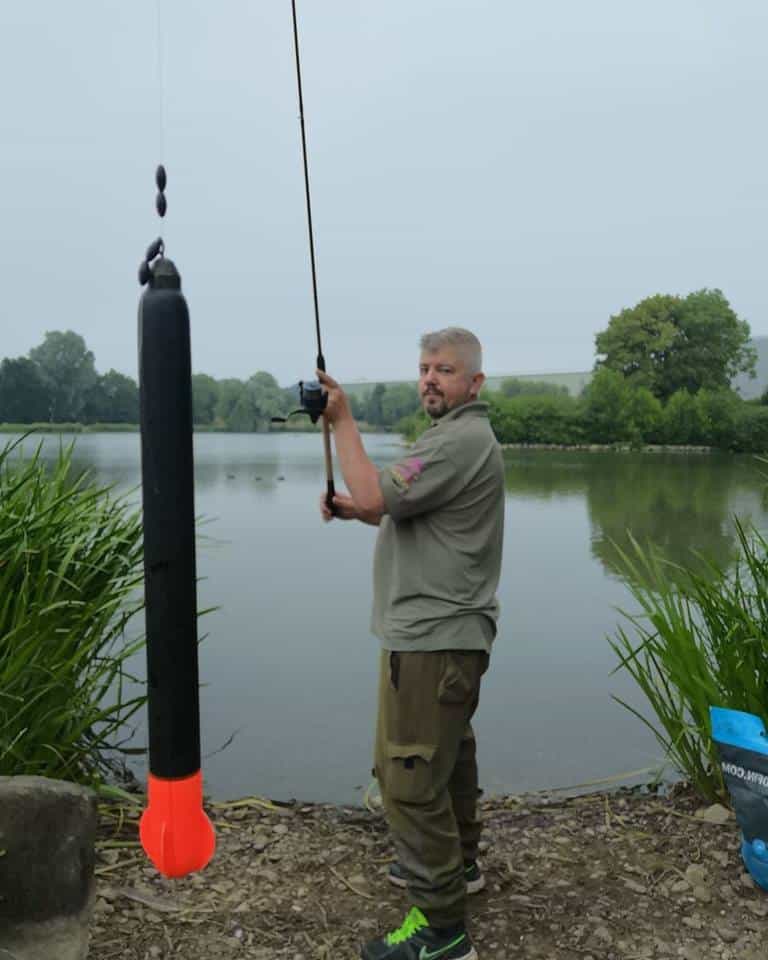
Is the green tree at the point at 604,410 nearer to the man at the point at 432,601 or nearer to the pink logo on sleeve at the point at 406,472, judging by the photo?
the man at the point at 432,601

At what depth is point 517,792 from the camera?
4438 mm

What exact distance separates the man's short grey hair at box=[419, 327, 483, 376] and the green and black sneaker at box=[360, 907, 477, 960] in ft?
5.38

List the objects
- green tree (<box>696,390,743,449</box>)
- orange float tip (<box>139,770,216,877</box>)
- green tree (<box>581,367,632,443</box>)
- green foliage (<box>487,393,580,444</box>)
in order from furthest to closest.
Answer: green tree (<box>581,367,632,443</box>) → green tree (<box>696,390,743,449</box>) → green foliage (<box>487,393,580,444</box>) → orange float tip (<box>139,770,216,877</box>)

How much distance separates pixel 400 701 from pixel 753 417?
22455 millimetres

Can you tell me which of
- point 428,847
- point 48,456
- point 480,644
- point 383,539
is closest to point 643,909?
point 428,847

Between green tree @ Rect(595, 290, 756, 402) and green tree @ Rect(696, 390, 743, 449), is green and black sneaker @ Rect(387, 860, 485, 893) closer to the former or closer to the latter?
green tree @ Rect(696, 390, 743, 449)

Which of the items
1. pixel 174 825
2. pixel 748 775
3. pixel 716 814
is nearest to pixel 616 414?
pixel 716 814

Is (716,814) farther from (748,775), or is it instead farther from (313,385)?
(313,385)

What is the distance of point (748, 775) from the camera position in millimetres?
3076

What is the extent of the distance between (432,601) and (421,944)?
102cm

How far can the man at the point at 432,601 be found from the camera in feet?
8.77

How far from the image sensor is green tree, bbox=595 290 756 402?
40875mm

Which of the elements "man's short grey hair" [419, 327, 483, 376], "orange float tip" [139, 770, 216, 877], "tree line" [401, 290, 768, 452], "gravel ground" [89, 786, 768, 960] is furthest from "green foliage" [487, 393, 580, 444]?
"orange float tip" [139, 770, 216, 877]

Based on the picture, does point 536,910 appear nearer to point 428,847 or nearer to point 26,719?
point 428,847
